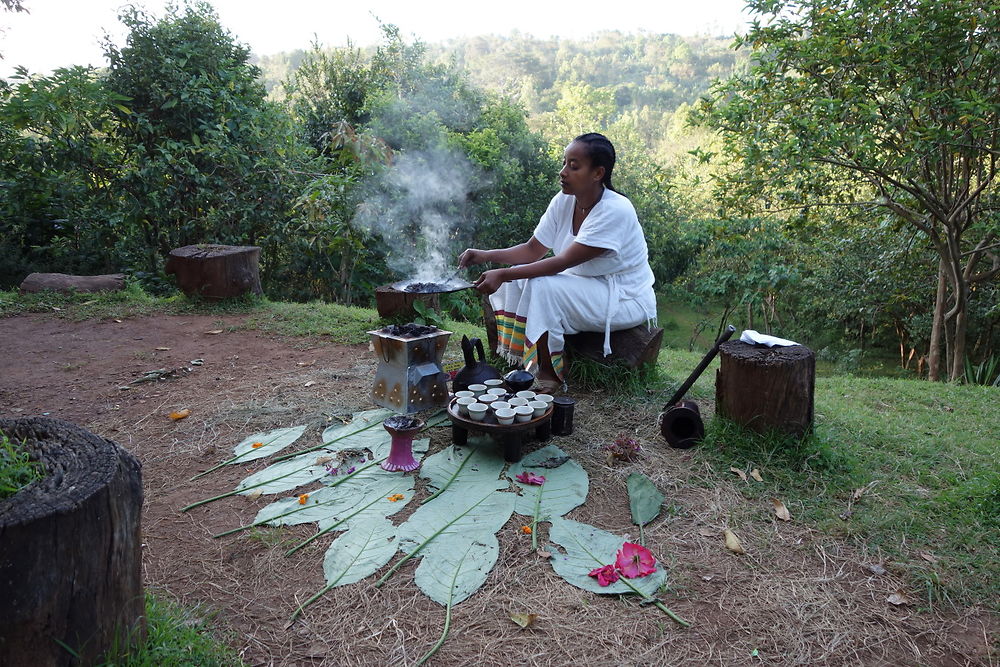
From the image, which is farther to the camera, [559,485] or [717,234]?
[717,234]

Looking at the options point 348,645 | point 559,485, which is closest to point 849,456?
Answer: point 559,485

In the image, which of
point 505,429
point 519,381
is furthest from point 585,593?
point 519,381

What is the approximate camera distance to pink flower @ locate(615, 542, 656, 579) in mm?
2119

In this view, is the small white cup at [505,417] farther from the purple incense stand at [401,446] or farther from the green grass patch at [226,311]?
the green grass patch at [226,311]

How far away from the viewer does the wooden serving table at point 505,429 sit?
2885 millimetres

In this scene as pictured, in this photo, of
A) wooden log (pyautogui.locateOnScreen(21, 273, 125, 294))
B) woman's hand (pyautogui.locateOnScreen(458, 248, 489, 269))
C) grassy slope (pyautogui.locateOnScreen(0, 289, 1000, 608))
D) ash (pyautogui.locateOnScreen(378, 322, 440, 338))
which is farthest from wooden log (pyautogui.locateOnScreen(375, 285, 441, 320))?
wooden log (pyautogui.locateOnScreen(21, 273, 125, 294))

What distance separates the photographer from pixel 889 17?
520 centimetres

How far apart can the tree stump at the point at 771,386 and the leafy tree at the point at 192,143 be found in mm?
6098

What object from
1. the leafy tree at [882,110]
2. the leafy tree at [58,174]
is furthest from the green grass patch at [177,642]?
the leafy tree at [58,174]

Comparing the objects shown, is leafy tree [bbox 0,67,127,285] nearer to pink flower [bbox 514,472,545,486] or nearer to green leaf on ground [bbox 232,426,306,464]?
green leaf on ground [bbox 232,426,306,464]

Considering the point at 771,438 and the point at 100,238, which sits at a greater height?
the point at 100,238

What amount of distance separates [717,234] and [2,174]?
26.1 ft

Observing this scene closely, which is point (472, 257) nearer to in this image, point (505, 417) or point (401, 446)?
point (505, 417)

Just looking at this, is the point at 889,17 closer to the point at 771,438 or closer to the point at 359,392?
the point at 771,438
